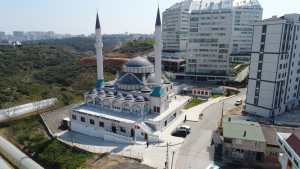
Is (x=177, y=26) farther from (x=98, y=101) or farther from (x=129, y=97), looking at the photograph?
(x=129, y=97)

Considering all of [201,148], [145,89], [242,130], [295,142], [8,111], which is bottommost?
[8,111]

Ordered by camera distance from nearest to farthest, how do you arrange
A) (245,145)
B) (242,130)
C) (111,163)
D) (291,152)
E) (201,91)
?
(291,152) → (245,145) → (111,163) → (242,130) → (201,91)

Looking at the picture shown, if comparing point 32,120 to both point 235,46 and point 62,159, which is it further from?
point 235,46

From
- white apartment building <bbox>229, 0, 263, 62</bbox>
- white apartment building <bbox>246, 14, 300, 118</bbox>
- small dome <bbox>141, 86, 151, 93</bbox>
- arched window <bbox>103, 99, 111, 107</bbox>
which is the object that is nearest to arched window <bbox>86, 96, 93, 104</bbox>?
arched window <bbox>103, 99, 111, 107</bbox>

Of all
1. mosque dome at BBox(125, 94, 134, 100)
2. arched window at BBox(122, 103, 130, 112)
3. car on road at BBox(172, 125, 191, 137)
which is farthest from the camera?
arched window at BBox(122, 103, 130, 112)

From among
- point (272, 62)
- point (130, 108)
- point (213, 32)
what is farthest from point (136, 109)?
point (213, 32)

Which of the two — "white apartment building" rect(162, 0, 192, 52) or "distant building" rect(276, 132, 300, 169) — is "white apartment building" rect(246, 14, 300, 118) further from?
"white apartment building" rect(162, 0, 192, 52)
